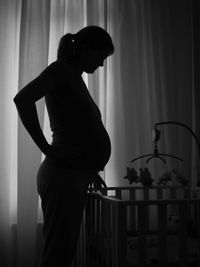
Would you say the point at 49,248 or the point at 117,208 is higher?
the point at 117,208

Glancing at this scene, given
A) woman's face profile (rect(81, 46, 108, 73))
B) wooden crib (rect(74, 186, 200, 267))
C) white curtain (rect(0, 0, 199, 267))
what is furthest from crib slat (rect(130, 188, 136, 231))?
woman's face profile (rect(81, 46, 108, 73))

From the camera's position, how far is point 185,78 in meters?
2.50

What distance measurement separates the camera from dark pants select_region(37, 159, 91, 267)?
3.67 feet

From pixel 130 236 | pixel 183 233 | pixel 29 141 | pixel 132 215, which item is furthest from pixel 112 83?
pixel 183 233

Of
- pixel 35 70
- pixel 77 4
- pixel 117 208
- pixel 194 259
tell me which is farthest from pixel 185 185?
pixel 77 4

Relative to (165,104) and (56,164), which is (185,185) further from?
(56,164)

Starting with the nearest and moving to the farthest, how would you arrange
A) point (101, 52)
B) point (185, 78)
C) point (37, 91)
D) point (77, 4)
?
point (37, 91)
point (101, 52)
point (77, 4)
point (185, 78)

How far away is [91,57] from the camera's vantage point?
1.20m

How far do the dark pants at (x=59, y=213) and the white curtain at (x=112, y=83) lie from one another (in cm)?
106

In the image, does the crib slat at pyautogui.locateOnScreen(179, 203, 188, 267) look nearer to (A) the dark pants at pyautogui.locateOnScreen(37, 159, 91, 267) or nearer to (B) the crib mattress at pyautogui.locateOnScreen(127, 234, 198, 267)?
(B) the crib mattress at pyautogui.locateOnScreen(127, 234, 198, 267)

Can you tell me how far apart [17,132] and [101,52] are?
3.66 feet

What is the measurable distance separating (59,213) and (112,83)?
1369 millimetres

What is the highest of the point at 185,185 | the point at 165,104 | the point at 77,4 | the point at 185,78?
the point at 77,4

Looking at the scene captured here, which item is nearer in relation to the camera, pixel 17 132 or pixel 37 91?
pixel 37 91
